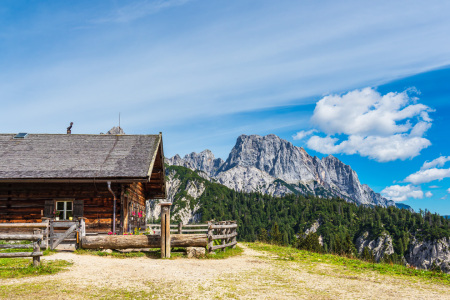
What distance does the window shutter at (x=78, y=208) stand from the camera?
20.7 m

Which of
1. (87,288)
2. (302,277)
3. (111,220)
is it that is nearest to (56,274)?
(87,288)

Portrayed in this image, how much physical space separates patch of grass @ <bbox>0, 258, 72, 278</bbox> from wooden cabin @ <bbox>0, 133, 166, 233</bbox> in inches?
277

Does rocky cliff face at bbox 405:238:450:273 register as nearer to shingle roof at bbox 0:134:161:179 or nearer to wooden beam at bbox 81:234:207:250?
shingle roof at bbox 0:134:161:179

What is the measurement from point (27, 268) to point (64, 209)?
1013 cm

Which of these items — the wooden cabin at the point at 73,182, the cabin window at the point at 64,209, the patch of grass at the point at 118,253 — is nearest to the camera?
the patch of grass at the point at 118,253

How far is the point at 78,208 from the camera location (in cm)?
2072

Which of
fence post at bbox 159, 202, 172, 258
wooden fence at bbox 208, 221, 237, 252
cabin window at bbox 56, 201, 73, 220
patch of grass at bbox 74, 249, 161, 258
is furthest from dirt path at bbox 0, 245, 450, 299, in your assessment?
cabin window at bbox 56, 201, 73, 220

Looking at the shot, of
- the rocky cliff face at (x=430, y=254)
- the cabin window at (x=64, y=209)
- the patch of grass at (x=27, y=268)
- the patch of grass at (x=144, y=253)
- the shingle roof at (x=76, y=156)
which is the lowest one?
the rocky cliff face at (x=430, y=254)

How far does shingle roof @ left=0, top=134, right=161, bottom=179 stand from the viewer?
64.8 ft

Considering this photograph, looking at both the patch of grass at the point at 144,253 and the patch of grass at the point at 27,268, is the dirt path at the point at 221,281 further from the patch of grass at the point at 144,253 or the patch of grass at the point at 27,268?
the patch of grass at the point at 144,253

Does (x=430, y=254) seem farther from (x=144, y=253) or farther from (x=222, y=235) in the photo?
(x=144, y=253)

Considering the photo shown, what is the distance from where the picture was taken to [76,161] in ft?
70.1

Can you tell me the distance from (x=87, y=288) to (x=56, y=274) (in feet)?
7.74

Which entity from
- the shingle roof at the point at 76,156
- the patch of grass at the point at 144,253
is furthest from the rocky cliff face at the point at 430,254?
the patch of grass at the point at 144,253
